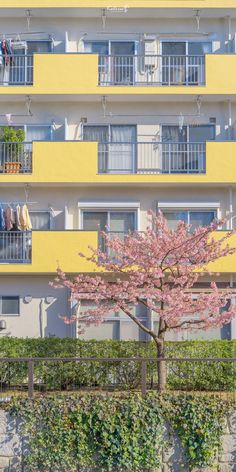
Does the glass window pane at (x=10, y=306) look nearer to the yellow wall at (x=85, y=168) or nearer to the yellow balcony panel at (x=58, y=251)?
the yellow balcony panel at (x=58, y=251)

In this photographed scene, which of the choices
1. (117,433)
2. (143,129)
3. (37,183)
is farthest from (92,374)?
(143,129)

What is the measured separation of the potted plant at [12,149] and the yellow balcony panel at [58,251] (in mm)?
1984

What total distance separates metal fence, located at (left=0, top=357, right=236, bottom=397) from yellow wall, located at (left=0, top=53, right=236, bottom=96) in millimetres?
9050

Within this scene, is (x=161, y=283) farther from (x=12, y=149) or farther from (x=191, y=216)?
(x=12, y=149)

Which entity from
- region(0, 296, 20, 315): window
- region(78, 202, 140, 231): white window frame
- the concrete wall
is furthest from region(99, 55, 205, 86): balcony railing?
the concrete wall

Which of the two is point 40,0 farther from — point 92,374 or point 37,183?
point 92,374

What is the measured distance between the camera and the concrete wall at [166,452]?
11.3 metres

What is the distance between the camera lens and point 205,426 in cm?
1129

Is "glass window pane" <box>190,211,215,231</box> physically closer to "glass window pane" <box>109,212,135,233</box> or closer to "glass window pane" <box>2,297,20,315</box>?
"glass window pane" <box>109,212,135,233</box>

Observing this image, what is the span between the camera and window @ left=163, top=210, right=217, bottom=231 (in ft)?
64.7

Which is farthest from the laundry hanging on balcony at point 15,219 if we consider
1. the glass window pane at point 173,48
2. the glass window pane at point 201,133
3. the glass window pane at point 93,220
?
the glass window pane at point 173,48

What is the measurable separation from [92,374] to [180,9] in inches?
469

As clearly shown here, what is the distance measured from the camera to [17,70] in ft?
66.0

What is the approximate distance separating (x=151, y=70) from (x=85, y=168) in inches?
144
